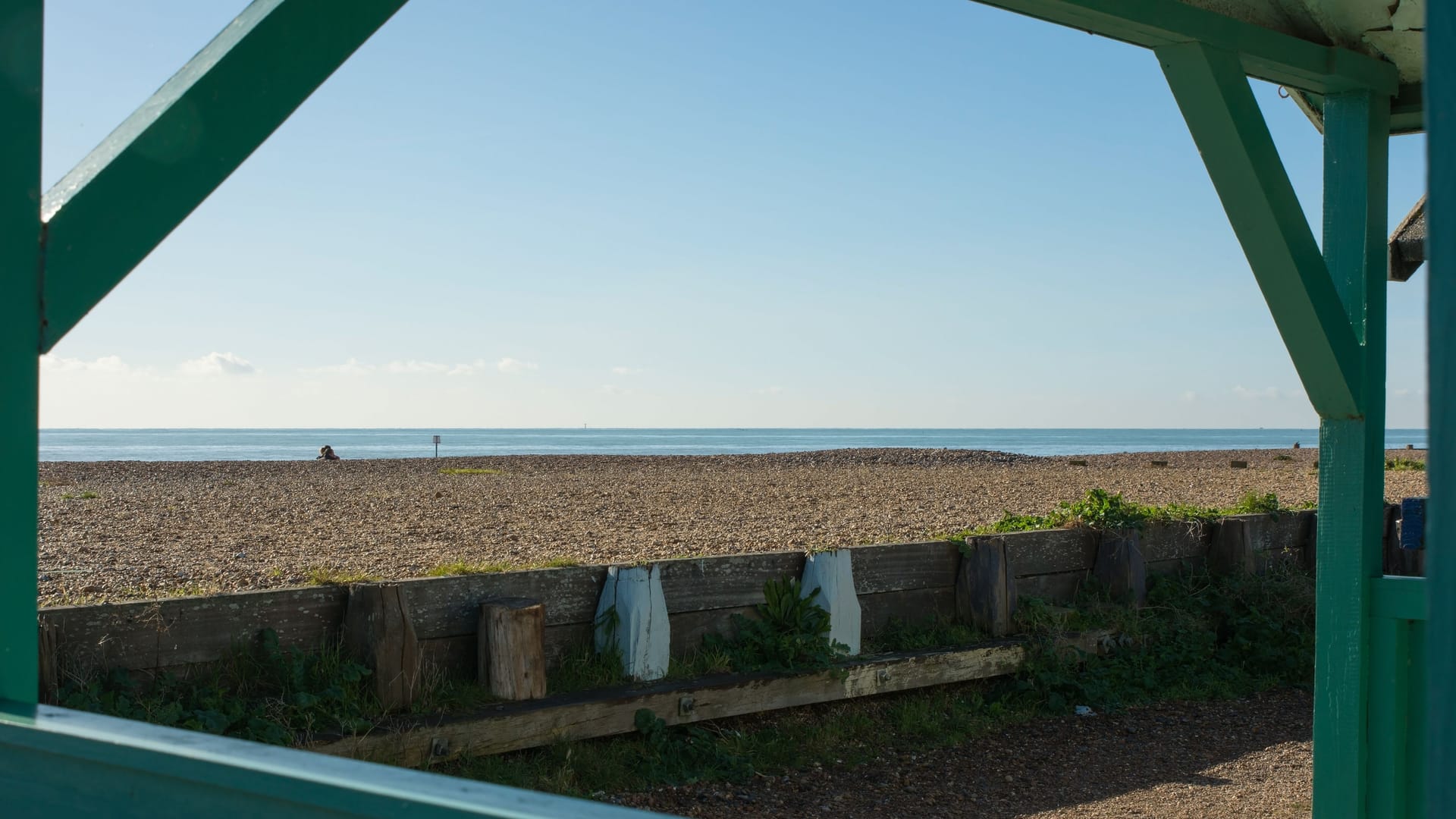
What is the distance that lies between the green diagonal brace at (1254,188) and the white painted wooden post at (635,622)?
2.87m

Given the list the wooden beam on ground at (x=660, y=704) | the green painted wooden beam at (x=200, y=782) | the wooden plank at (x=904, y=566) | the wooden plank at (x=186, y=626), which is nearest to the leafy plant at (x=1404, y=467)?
the wooden plank at (x=904, y=566)

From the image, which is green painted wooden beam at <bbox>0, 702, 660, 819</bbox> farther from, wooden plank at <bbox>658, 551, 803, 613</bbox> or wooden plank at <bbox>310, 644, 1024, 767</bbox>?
wooden plank at <bbox>658, 551, 803, 613</bbox>

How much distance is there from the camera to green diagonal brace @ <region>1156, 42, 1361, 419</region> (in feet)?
11.2

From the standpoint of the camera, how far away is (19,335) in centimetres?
138

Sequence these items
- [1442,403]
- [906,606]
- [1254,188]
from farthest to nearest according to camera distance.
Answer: [906,606] < [1254,188] < [1442,403]

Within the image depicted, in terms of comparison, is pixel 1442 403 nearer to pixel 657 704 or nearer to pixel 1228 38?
pixel 1228 38

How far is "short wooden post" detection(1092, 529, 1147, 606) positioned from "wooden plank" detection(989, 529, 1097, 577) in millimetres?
68

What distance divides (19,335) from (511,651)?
340cm

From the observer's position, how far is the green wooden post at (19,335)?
137cm

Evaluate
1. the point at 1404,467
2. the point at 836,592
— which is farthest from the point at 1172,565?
the point at 1404,467

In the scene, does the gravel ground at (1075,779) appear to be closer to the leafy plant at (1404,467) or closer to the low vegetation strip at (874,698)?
the low vegetation strip at (874,698)

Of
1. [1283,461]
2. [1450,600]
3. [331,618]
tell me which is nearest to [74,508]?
[331,618]

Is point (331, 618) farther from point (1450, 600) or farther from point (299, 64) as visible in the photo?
point (1450, 600)

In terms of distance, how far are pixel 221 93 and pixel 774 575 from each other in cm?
441
